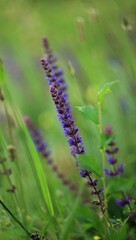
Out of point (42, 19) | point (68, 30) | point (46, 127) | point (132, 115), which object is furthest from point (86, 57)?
point (42, 19)

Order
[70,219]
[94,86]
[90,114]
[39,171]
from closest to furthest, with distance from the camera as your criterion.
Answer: [70,219]
[90,114]
[39,171]
[94,86]

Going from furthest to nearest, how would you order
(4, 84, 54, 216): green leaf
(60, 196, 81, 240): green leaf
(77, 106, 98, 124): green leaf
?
(4, 84, 54, 216): green leaf < (77, 106, 98, 124): green leaf < (60, 196, 81, 240): green leaf

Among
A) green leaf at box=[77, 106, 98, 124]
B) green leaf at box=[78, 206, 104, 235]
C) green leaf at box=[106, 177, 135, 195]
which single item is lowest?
green leaf at box=[78, 206, 104, 235]

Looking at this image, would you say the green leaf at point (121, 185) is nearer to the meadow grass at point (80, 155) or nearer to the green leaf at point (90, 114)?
the meadow grass at point (80, 155)

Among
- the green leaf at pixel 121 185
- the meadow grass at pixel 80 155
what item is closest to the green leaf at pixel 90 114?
the meadow grass at pixel 80 155

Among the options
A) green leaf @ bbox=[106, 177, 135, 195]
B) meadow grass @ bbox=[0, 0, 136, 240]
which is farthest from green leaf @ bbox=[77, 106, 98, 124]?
green leaf @ bbox=[106, 177, 135, 195]

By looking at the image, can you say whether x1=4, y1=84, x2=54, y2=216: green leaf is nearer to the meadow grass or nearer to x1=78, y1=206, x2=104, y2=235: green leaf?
the meadow grass

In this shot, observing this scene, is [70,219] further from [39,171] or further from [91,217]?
[39,171]

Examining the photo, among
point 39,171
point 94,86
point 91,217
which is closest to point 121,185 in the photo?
point 91,217

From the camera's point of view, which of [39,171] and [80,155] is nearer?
[80,155]
